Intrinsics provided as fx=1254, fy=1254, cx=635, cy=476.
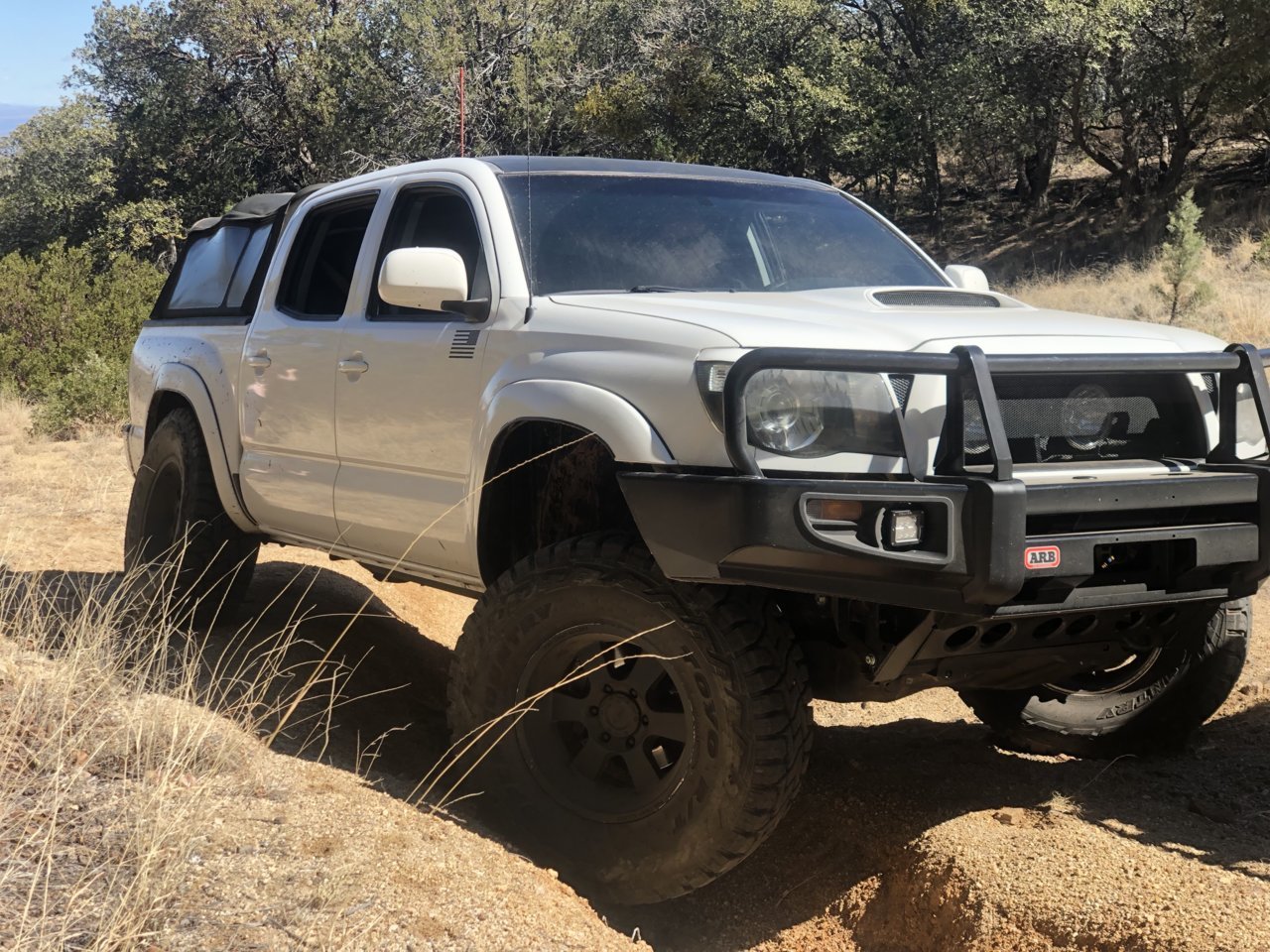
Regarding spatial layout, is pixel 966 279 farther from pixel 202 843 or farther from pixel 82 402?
pixel 82 402

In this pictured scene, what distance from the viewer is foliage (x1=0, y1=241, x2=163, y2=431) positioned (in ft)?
51.7

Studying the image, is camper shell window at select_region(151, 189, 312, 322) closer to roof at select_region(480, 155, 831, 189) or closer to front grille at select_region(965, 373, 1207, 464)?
roof at select_region(480, 155, 831, 189)

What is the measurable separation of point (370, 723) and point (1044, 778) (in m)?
2.49

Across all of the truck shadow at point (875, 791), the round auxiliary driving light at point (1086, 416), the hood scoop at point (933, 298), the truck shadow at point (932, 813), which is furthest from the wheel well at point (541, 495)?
the round auxiliary driving light at point (1086, 416)

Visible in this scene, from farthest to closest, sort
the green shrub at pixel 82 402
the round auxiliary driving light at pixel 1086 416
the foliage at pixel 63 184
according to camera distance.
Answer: the foliage at pixel 63 184 < the green shrub at pixel 82 402 < the round auxiliary driving light at pixel 1086 416

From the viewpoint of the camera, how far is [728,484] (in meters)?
2.85

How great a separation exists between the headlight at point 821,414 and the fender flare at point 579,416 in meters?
0.26

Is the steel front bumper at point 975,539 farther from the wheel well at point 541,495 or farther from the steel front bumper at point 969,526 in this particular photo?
the wheel well at point 541,495

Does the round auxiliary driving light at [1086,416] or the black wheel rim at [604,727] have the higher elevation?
the round auxiliary driving light at [1086,416]

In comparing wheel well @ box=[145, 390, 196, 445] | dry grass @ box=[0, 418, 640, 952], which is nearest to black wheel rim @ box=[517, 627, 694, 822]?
dry grass @ box=[0, 418, 640, 952]

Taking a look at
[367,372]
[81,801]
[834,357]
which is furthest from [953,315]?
[81,801]

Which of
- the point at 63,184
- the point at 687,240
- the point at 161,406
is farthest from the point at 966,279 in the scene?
the point at 63,184

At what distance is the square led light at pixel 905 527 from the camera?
9.07 ft

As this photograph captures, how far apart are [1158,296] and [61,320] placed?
14.4m
